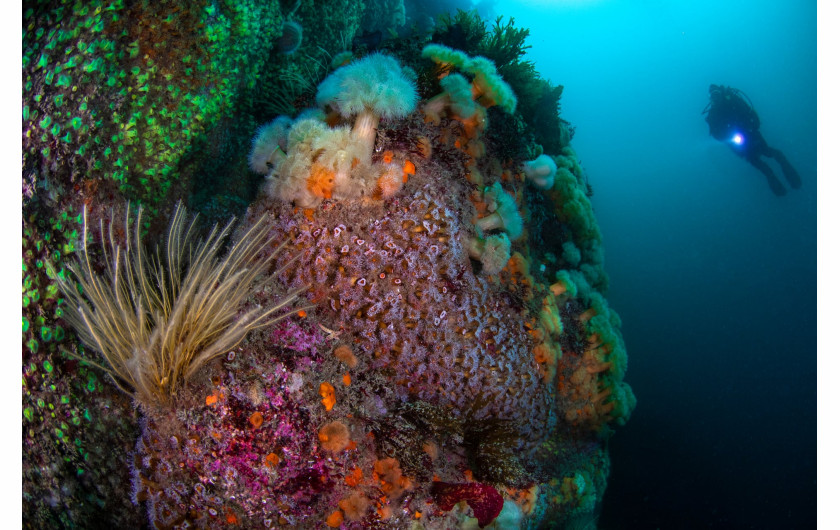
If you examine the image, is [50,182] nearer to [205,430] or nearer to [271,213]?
[271,213]

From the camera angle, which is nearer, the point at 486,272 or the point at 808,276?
the point at 486,272

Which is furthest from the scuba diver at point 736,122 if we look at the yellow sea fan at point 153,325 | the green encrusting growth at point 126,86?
the yellow sea fan at point 153,325

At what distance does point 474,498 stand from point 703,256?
95.3ft

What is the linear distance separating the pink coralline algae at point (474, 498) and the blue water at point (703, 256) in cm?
762

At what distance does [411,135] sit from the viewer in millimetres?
3420

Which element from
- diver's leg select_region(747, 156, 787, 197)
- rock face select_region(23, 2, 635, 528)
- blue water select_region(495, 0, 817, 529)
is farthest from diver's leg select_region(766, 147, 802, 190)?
rock face select_region(23, 2, 635, 528)

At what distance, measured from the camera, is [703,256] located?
24.3 m

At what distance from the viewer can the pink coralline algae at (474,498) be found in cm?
275

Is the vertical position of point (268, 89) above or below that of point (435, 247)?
above

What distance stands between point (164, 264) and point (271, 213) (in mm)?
1009

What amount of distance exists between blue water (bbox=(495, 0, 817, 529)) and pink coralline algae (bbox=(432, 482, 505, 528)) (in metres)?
7.62

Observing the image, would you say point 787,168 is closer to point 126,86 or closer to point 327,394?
point 327,394

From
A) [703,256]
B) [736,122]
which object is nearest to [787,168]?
[736,122]

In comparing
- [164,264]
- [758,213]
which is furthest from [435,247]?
[758,213]
